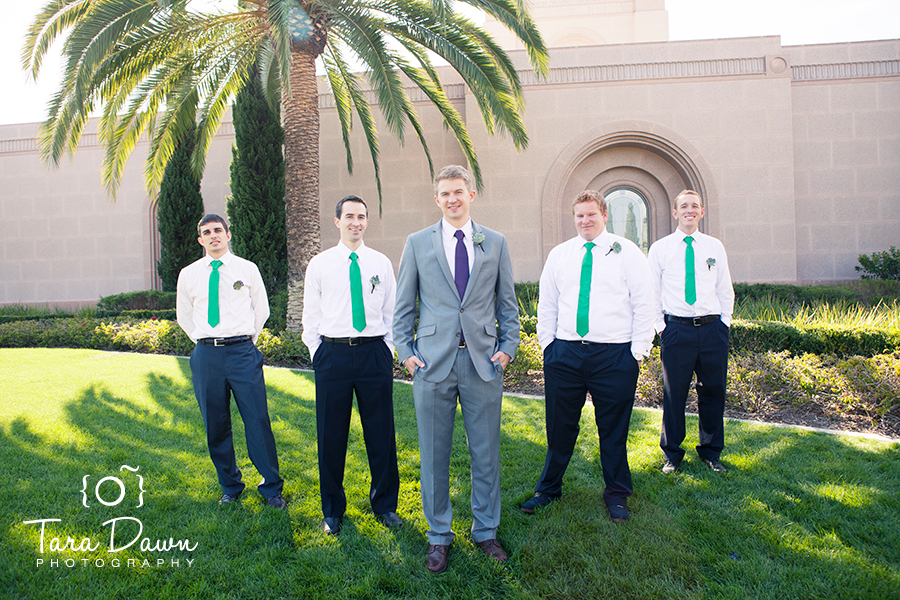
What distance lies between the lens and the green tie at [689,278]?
4.08m

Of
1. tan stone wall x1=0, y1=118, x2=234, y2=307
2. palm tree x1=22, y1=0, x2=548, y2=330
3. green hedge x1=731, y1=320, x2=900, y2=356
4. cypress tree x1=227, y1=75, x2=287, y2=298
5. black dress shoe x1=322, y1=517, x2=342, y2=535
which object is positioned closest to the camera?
black dress shoe x1=322, y1=517, x2=342, y2=535

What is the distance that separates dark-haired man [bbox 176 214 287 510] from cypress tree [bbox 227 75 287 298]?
7853 millimetres

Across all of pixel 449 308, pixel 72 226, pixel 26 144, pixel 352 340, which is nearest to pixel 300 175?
pixel 352 340

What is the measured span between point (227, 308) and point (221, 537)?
1541 millimetres

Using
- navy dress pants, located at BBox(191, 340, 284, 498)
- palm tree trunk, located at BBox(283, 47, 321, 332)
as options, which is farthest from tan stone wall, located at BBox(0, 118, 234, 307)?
navy dress pants, located at BBox(191, 340, 284, 498)

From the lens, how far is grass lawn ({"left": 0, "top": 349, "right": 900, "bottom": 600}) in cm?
268

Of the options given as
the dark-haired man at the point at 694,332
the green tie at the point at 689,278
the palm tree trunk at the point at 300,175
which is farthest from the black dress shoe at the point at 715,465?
the palm tree trunk at the point at 300,175

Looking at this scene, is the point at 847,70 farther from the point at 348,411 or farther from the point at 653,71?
the point at 348,411

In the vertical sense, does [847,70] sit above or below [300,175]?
above

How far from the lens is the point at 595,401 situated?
3502 millimetres

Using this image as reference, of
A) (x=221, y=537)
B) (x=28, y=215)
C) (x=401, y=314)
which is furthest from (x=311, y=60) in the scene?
(x=28, y=215)

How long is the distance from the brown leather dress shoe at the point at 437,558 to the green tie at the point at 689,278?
266cm

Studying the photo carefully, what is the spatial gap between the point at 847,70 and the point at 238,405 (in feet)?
50.9

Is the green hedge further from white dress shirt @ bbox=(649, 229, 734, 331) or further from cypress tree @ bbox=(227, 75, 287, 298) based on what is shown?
cypress tree @ bbox=(227, 75, 287, 298)
